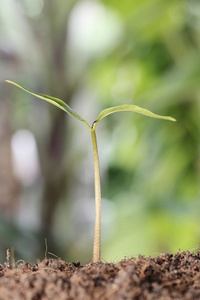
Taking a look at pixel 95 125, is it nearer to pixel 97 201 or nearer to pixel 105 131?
pixel 97 201

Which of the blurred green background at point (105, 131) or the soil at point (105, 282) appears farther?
the blurred green background at point (105, 131)

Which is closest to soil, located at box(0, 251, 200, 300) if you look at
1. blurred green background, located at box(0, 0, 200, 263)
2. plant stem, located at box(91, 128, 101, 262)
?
plant stem, located at box(91, 128, 101, 262)

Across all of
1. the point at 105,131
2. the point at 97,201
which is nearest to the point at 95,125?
the point at 97,201

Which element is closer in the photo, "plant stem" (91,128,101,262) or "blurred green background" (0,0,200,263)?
"plant stem" (91,128,101,262)

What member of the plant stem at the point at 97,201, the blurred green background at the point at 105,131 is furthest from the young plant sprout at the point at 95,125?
the blurred green background at the point at 105,131

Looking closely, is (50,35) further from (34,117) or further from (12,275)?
(12,275)

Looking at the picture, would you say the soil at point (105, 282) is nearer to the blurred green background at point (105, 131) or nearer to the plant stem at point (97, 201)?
the plant stem at point (97, 201)

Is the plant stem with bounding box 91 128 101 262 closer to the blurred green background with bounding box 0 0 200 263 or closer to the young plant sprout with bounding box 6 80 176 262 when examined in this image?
the young plant sprout with bounding box 6 80 176 262
